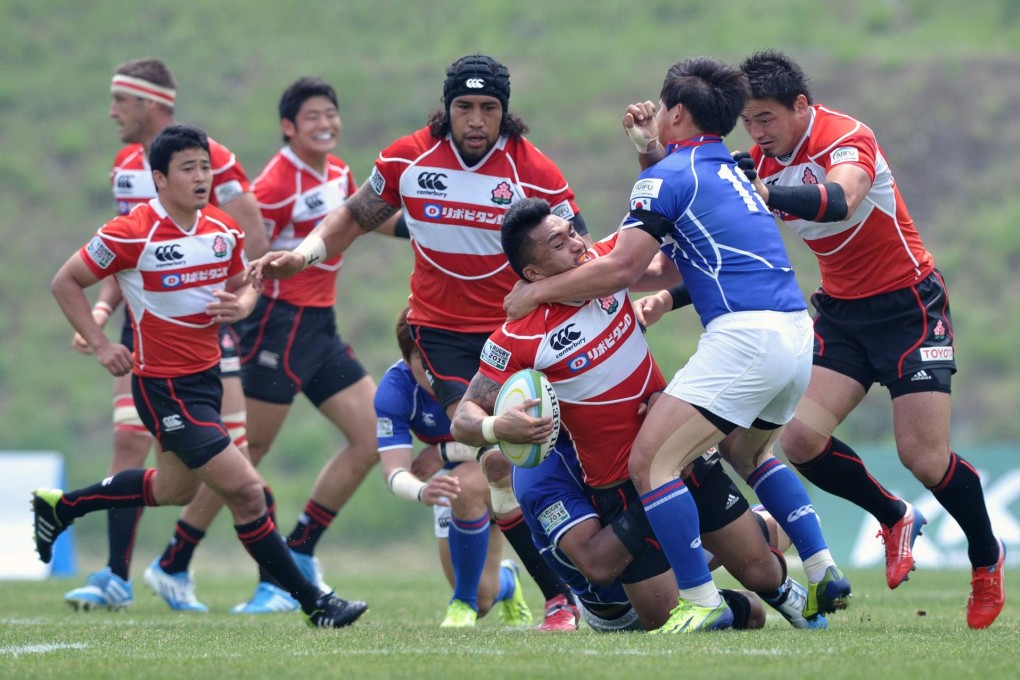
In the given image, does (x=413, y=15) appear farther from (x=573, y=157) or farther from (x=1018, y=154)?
(x=1018, y=154)

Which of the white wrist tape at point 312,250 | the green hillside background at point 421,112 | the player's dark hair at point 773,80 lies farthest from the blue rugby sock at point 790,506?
the green hillside background at point 421,112

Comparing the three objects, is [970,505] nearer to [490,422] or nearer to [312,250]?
[490,422]

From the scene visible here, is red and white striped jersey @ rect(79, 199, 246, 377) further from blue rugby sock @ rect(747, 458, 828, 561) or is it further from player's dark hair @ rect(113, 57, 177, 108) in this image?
blue rugby sock @ rect(747, 458, 828, 561)

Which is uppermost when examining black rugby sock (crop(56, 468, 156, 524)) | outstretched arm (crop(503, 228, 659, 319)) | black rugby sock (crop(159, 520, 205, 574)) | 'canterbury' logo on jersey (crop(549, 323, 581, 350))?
outstretched arm (crop(503, 228, 659, 319))

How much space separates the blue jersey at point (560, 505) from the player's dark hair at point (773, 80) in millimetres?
1800

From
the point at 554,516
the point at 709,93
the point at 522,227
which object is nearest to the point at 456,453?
the point at 554,516

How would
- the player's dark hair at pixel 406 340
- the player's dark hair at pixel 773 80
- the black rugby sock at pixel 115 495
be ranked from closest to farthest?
the player's dark hair at pixel 773 80 < the player's dark hair at pixel 406 340 < the black rugby sock at pixel 115 495

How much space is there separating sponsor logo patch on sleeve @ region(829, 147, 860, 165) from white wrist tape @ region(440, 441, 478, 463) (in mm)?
2388

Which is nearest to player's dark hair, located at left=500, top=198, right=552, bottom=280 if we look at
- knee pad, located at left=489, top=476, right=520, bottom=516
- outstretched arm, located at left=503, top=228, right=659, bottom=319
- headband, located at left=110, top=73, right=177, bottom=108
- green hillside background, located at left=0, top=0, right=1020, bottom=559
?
outstretched arm, located at left=503, top=228, right=659, bottom=319

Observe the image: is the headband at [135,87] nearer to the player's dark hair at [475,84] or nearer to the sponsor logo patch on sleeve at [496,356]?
the player's dark hair at [475,84]

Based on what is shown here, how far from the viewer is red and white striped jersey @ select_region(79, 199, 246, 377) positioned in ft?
23.6

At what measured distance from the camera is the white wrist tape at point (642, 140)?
6195 mm

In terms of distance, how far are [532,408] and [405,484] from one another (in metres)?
1.42

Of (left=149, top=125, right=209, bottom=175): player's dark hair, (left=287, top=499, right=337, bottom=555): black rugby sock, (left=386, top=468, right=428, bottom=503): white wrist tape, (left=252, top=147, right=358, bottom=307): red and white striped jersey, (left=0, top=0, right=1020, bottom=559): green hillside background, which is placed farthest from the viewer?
(left=0, top=0, right=1020, bottom=559): green hillside background
